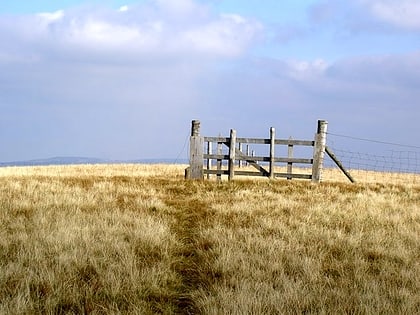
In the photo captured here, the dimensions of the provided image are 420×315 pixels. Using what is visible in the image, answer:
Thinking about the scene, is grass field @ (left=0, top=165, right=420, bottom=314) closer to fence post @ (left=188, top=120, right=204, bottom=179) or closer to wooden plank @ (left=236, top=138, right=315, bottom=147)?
wooden plank @ (left=236, top=138, right=315, bottom=147)

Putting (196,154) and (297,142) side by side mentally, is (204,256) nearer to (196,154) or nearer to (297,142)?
(196,154)

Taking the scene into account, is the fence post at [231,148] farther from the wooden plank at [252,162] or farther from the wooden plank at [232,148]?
the wooden plank at [252,162]

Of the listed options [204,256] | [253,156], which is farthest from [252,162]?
[204,256]

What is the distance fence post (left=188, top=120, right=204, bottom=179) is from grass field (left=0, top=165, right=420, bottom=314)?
6.44m

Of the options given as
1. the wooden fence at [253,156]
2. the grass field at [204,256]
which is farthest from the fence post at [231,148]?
the grass field at [204,256]

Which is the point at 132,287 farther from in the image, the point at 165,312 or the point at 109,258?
the point at 109,258

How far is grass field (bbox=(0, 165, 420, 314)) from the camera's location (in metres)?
4.61

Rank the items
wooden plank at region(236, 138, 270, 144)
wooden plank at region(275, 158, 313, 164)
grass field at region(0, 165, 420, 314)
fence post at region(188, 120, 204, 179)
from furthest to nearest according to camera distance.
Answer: fence post at region(188, 120, 204, 179) → wooden plank at region(236, 138, 270, 144) → wooden plank at region(275, 158, 313, 164) → grass field at region(0, 165, 420, 314)

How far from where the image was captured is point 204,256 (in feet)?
21.1

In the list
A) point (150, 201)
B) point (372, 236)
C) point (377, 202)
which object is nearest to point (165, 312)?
point (372, 236)

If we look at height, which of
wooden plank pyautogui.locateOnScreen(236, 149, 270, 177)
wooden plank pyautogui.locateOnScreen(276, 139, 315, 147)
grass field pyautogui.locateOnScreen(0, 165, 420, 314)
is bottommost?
grass field pyautogui.locateOnScreen(0, 165, 420, 314)

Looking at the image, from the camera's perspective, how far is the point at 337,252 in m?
7.01

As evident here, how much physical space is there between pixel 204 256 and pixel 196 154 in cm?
1201

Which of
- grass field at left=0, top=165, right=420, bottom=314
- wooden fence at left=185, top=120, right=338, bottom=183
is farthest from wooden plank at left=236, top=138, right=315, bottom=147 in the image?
grass field at left=0, top=165, right=420, bottom=314
